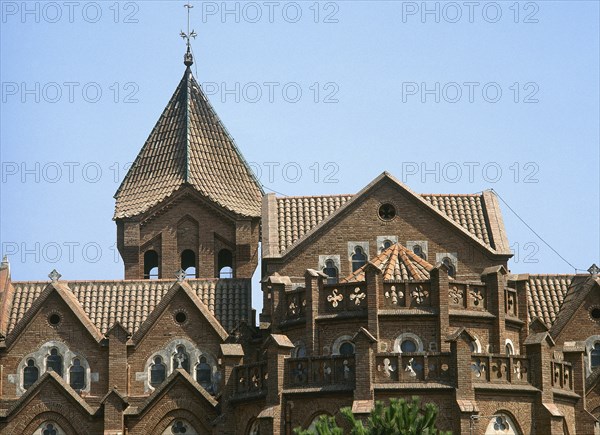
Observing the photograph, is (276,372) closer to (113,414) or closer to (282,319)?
(282,319)

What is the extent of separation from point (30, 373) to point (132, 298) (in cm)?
621

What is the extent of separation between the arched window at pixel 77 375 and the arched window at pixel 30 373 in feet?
A: 5.09

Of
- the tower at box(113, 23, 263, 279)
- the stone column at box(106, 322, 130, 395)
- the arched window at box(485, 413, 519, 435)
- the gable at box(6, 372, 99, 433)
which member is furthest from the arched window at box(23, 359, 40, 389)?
the arched window at box(485, 413, 519, 435)

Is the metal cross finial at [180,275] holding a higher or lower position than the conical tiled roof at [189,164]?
lower

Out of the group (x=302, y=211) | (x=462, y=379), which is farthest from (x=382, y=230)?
(x=462, y=379)

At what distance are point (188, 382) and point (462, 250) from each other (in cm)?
1359

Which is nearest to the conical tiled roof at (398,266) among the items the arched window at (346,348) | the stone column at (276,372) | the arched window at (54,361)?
the arched window at (346,348)

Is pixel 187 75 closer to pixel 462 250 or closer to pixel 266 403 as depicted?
pixel 462 250

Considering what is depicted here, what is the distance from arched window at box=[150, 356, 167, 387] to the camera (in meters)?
93.6

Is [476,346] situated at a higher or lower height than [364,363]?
higher

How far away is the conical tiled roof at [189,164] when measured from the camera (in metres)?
104

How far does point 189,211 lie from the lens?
103500mm

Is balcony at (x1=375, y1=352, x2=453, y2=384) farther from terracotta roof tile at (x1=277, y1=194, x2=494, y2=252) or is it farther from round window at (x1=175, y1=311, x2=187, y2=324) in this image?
round window at (x1=175, y1=311, x2=187, y2=324)

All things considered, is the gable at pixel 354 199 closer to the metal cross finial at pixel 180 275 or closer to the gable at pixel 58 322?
the metal cross finial at pixel 180 275
